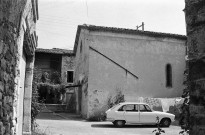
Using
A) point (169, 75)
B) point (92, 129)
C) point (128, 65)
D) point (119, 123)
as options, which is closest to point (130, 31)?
point (128, 65)

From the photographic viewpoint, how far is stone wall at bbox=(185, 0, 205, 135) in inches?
104

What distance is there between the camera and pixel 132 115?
13.1 m

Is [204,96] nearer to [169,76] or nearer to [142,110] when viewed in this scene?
[142,110]

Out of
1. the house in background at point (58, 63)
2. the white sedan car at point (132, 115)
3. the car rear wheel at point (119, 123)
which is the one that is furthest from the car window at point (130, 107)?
the house in background at point (58, 63)

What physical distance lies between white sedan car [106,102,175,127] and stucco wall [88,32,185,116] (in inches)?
138

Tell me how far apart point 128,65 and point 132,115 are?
17.6 ft

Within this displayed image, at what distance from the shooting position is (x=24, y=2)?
4.36 meters

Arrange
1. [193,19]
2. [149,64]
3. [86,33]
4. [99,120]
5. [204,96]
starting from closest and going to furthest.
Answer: [204,96]
[193,19]
[99,120]
[86,33]
[149,64]

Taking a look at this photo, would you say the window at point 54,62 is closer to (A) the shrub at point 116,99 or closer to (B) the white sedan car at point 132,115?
(A) the shrub at point 116,99

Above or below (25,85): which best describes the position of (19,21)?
above

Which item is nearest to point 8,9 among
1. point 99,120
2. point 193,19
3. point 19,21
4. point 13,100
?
point 19,21

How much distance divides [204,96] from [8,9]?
2.91 metres

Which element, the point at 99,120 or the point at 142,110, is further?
the point at 99,120

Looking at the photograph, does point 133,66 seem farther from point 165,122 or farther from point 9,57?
point 9,57
